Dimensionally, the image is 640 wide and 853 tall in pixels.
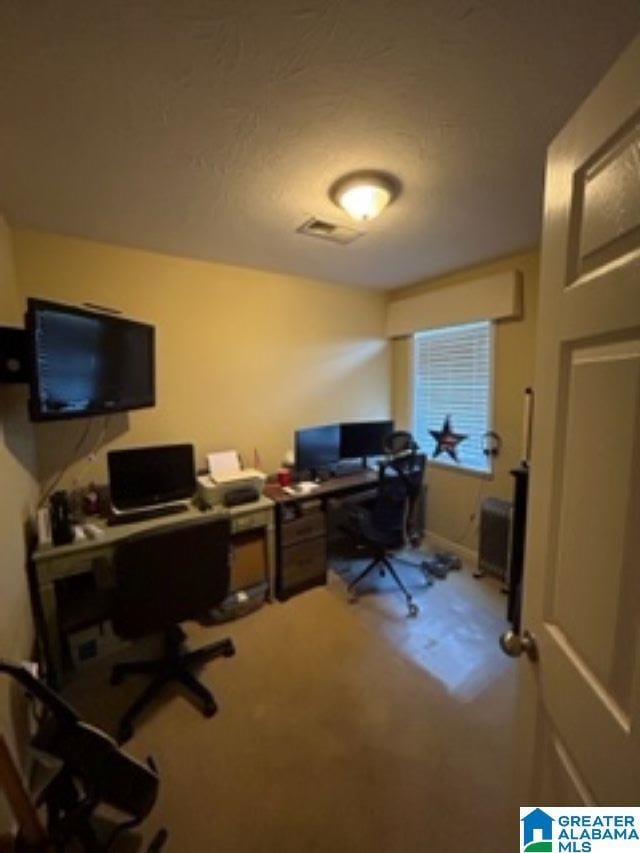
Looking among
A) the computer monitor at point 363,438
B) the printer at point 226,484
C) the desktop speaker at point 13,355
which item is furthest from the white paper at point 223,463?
the desktop speaker at point 13,355

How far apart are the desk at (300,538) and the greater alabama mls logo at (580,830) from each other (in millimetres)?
1909

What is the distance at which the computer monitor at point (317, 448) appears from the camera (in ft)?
9.71

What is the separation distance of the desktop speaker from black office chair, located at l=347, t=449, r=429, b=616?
200 cm

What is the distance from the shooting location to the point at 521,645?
2.93ft

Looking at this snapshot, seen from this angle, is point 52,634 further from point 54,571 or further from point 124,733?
point 124,733

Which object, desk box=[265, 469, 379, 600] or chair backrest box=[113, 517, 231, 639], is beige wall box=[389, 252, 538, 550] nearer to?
desk box=[265, 469, 379, 600]

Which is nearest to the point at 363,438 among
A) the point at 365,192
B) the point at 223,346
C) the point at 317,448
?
the point at 317,448

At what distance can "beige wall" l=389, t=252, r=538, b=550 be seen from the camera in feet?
8.76

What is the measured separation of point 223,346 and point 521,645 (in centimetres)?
260

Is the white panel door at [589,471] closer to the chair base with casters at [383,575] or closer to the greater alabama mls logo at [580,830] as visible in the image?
the greater alabama mls logo at [580,830]

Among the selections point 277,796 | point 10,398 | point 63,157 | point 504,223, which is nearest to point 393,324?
point 504,223

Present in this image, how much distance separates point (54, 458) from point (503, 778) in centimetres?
276

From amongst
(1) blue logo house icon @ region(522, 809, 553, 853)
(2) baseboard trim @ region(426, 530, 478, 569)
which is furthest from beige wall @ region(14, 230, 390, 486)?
(1) blue logo house icon @ region(522, 809, 553, 853)

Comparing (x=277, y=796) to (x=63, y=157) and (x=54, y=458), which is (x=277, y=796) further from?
(x=63, y=157)
